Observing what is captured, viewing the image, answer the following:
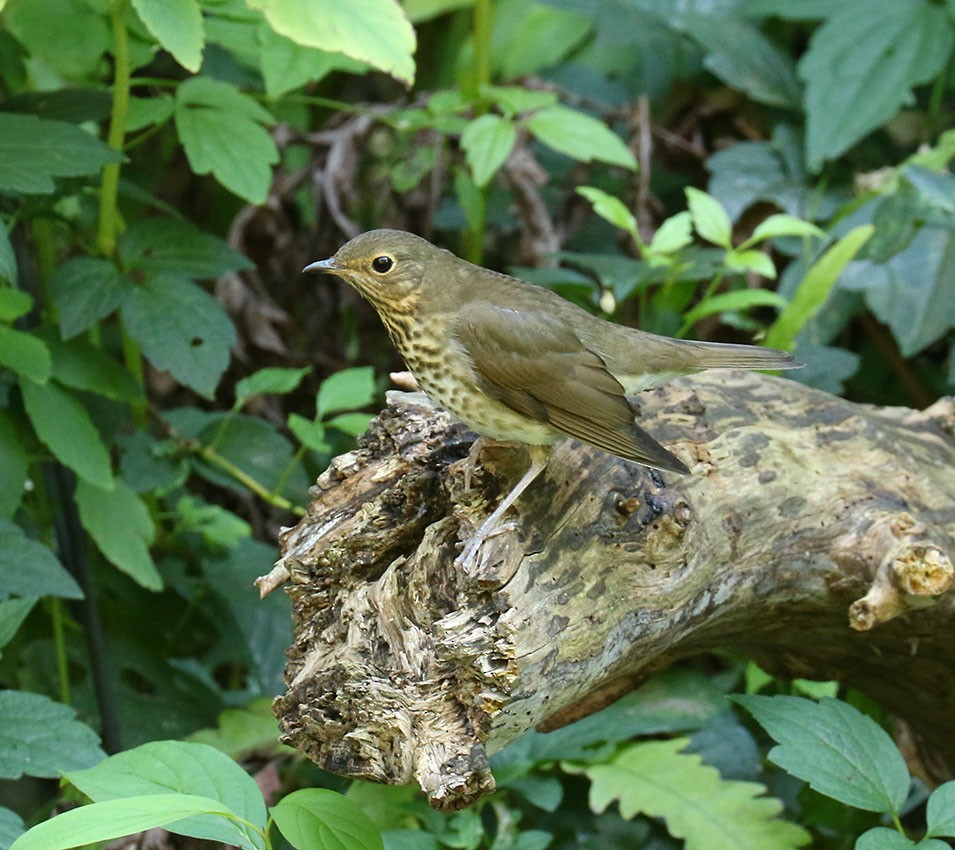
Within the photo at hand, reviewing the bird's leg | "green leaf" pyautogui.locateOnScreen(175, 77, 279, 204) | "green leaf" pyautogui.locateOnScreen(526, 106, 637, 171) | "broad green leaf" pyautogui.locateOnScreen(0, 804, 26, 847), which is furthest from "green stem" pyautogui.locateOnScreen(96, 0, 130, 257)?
"broad green leaf" pyautogui.locateOnScreen(0, 804, 26, 847)

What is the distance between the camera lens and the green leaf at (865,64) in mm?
4195

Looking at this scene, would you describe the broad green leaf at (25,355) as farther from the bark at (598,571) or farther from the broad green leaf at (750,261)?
the broad green leaf at (750,261)

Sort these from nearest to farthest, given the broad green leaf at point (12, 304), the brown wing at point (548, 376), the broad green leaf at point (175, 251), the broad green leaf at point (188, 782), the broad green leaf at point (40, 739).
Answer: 1. the broad green leaf at point (188, 782)
2. the broad green leaf at point (40, 739)
3. the brown wing at point (548, 376)
4. the broad green leaf at point (12, 304)
5. the broad green leaf at point (175, 251)

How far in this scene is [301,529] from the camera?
236 cm

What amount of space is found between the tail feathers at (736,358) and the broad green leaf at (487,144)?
0.96 m

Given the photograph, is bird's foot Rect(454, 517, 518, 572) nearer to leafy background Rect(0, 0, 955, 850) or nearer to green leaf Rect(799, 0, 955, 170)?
leafy background Rect(0, 0, 955, 850)

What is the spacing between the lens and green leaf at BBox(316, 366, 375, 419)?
303 cm

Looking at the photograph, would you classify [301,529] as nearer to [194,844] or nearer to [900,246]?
[194,844]

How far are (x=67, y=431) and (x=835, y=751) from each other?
1.80 m

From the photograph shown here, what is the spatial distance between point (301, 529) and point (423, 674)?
47 centimetres

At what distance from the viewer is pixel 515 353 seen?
8.23 ft

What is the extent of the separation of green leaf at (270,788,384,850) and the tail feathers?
1229mm

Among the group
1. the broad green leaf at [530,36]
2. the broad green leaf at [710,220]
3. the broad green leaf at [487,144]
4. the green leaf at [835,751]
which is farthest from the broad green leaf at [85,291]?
the broad green leaf at [530,36]

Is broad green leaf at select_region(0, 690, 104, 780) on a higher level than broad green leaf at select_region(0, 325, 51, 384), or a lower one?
lower
